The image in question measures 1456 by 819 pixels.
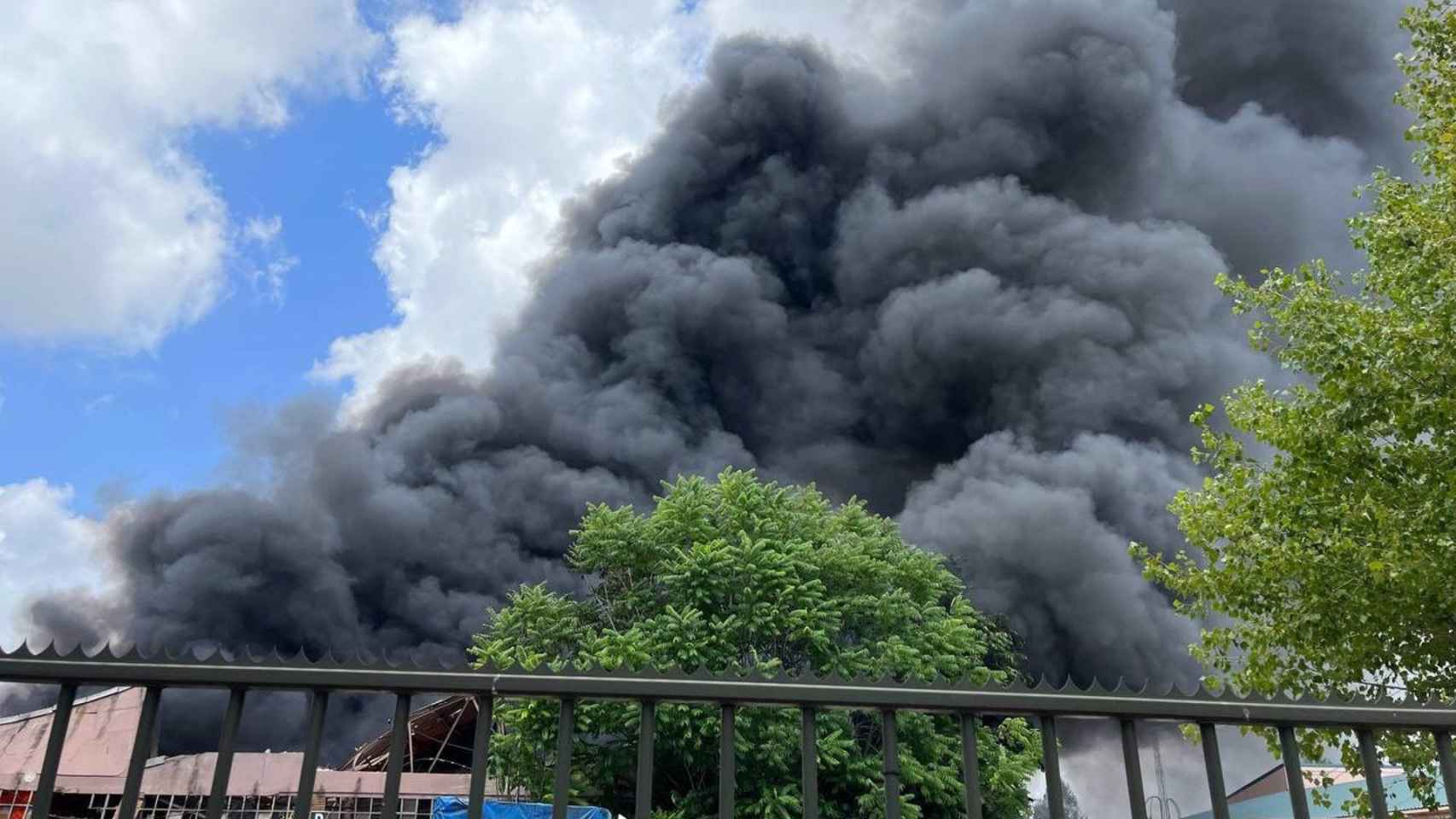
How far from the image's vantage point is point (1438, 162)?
9992mm

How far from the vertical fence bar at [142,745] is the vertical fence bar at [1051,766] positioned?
260 cm

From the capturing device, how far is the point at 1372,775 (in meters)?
3.14

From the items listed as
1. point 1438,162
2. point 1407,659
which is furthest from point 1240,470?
point 1438,162

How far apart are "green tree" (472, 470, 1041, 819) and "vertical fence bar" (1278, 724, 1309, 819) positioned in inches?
633

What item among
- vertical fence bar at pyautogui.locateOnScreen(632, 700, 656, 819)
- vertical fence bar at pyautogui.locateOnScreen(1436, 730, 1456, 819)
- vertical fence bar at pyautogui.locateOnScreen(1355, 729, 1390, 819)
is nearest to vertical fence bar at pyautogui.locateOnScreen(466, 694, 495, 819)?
vertical fence bar at pyautogui.locateOnScreen(632, 700, 656, 819)

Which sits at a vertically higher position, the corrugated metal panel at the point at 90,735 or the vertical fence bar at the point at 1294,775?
the corrugated metal panel at the point at 90,735

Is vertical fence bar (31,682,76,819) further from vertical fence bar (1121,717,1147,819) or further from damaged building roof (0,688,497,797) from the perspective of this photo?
damaged building roof (0,688,497,797)

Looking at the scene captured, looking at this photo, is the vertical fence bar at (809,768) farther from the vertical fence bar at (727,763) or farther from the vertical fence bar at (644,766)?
the vertical fence bar at (644,766)

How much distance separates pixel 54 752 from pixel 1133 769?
129 inches

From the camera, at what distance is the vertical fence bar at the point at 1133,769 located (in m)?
3.04

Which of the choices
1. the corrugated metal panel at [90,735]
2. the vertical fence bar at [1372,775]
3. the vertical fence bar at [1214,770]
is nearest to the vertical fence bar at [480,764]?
the vertical fence bar at [1214,770]

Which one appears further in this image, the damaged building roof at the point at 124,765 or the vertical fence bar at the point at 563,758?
the damaged building roof at the point at 124,765

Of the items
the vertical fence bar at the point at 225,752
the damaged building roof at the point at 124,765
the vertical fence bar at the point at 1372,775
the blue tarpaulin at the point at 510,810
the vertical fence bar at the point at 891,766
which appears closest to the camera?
the vertical fence bar at the point at 225,752

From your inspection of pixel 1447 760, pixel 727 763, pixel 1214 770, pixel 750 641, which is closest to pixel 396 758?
pixel 727 763
